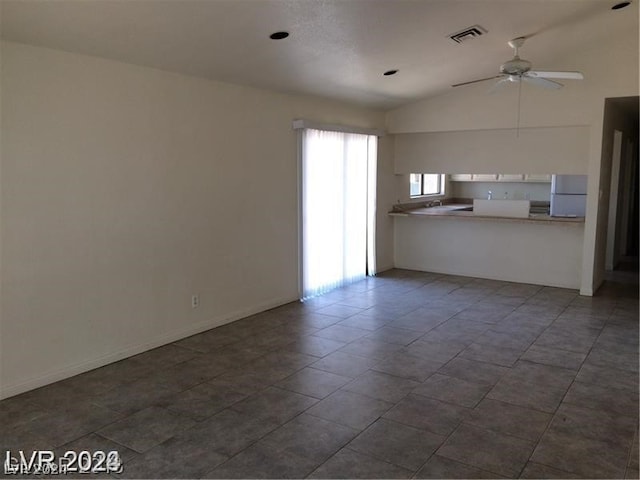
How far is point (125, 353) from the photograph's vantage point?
405 centimetres

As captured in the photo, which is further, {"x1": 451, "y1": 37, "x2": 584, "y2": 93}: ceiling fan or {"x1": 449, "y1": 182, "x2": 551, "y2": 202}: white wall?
{"x1": 449, "y1": 182, "x2": 551, "y2": 202}: white wall

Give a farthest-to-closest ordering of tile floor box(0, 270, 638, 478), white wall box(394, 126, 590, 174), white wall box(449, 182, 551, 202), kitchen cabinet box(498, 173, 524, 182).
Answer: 1. white wall box(449, 182, 551, 202)
2. kitchen cabinet box(498, 173, 524, 182)
3. white wall box(394, 126, 590, 174)
4. tile floor box(0, 270, 638, 478)

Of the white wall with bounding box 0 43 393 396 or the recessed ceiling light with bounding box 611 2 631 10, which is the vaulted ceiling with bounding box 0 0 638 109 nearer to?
the recessed ceiling light with bounding box 611 2 631 10

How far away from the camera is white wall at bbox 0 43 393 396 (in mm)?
3332

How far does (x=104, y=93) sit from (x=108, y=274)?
4.48 ft

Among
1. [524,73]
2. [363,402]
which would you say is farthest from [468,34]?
[363,402]

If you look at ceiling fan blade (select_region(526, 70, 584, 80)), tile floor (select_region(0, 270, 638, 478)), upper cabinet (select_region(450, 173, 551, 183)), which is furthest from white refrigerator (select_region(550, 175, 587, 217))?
ceiling fan blade (select_region(526, 70, 584, 80))

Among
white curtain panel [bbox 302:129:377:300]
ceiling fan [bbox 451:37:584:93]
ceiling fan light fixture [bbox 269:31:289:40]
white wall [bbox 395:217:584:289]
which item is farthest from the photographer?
white wall [bbox 395:217:584:289]

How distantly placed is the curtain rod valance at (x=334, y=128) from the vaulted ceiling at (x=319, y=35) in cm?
34

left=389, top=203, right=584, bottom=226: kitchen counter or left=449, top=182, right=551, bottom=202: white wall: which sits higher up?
left=449, top=182, right=551, bottom=202: white wall

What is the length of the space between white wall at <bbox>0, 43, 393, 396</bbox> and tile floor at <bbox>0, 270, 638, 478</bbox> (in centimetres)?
29

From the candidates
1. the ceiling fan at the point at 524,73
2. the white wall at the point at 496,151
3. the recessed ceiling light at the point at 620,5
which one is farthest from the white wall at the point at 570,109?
the ceiling fan at the point at 524,73

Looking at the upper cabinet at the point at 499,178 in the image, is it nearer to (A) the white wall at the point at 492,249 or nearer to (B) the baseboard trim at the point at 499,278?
(A) the white wall at the point at 492,249

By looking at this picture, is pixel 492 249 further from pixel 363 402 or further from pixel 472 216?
pixel 363 402
